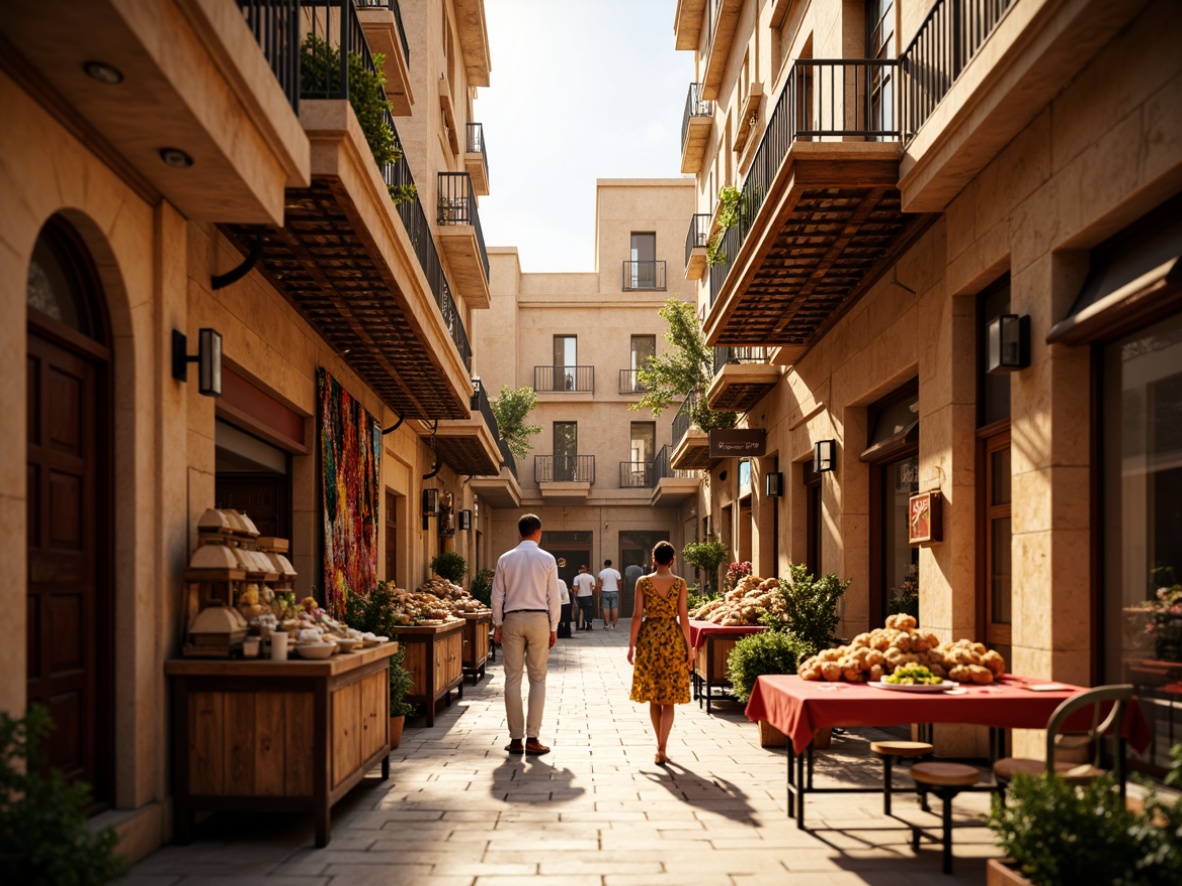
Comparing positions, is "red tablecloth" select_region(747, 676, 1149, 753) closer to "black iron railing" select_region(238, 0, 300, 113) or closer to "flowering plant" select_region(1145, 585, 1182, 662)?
"flowering plant" select_region(1145, 585, 1182, 662)

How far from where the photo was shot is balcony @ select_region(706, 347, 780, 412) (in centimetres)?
1712

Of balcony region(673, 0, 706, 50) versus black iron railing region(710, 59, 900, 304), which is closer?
black iron railing region(710, 59, 900, 304)

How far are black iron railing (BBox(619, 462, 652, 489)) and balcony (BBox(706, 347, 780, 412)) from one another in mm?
17726

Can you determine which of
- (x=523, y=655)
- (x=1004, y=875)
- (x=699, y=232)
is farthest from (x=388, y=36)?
(x=1004, y=875)

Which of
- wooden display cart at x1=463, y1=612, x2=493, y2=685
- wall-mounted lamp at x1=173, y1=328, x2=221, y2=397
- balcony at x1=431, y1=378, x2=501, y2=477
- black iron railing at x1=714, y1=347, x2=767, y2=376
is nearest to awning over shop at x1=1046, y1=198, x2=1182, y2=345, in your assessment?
wall-mounted lamp at x1=173, y1=328, x2=221, y2=397

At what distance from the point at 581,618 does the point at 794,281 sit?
2076 cm

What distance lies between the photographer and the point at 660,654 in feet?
30.2

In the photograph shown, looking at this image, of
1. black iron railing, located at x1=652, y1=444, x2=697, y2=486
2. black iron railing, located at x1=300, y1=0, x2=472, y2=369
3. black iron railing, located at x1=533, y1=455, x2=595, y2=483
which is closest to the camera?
black iron railing, located at x1=300, y1=0, x2=472, y2=369

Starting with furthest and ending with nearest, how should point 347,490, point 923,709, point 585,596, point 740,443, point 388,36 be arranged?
point 585,596
point 740,443
point 388,36
point 347,490
point 923,709

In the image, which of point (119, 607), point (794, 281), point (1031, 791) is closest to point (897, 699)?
point (1031, 791)

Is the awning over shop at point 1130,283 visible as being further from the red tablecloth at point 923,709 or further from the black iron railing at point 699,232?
the black iron railing at point 699,232

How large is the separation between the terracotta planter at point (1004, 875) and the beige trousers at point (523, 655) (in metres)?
5.39

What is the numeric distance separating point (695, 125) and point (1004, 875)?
20520 mm

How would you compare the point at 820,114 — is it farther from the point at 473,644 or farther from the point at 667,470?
the point at 667,470
